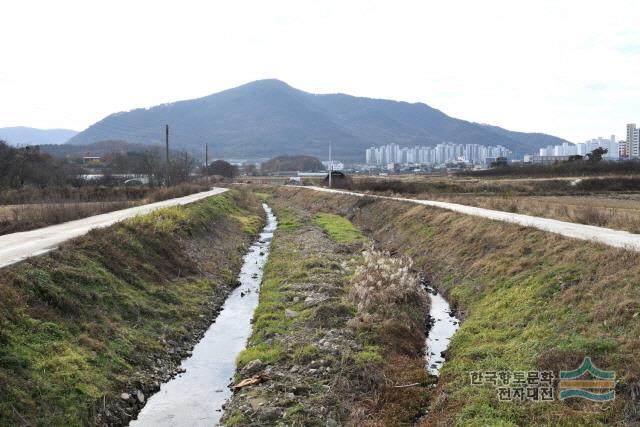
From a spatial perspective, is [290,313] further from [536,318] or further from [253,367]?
[536,318]

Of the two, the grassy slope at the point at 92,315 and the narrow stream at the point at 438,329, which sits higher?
the grassy slope at the point at 92,315

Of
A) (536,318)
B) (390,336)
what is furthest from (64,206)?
(536,318)

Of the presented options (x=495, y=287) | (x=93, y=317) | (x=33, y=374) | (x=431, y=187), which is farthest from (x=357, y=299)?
(x=431, y=187)

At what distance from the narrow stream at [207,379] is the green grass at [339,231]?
11.7 m

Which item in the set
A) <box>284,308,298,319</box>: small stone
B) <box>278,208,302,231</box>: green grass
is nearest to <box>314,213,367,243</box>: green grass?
<box>278,208,302,231</box>: green grass

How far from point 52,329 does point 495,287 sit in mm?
13087

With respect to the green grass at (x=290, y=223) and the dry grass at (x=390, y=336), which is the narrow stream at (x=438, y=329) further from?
the green grass at (x=290, y=223)

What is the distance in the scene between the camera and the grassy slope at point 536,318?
8.90 m

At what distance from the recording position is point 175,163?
84.0 m

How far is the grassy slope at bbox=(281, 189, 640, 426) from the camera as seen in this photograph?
8898 mm

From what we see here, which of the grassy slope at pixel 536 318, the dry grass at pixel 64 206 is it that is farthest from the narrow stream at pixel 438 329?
the dry grass at pixel 64 206

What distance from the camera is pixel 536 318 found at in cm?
1239

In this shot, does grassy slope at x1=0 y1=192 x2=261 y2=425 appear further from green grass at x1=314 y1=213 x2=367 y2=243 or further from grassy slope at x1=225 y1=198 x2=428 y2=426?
green grass at x1=314 y1=213 x2=367 y2=243

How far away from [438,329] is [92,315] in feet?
33.6
